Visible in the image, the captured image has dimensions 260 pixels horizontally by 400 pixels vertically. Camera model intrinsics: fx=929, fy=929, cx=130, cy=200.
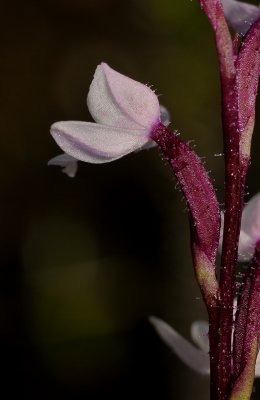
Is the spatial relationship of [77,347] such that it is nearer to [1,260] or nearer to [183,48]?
[1,260]

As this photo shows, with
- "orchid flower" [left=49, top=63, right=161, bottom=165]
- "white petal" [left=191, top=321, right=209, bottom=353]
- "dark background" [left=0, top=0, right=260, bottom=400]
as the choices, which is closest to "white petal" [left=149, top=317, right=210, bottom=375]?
"white petal" [left=191, top=321, right=209, bottom=353]

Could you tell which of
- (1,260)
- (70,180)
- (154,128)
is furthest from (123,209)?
(154,128)

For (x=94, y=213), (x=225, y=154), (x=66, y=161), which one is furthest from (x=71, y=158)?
(x=94, y=213)

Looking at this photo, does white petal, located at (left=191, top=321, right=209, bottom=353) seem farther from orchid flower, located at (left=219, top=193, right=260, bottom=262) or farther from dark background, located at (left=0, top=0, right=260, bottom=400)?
dark background, located at (left=0, top=0, right=260, bottom=400)

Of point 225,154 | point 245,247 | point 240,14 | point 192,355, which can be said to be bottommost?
point 192,355

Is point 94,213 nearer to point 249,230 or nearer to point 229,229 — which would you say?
point 249,230
